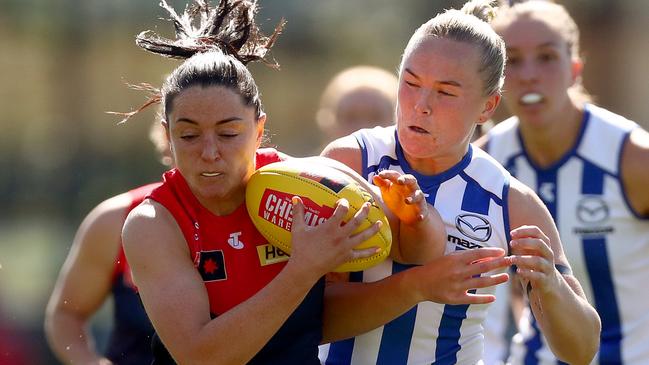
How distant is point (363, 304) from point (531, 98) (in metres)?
2.42

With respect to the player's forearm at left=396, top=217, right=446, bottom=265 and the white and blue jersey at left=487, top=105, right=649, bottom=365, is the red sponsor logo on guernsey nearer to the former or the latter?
the player's forearm at left=396, top=217, right=446, bottom=265

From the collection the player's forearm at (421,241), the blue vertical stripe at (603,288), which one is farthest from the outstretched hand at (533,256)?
the blue vertical stripe at (603,288)

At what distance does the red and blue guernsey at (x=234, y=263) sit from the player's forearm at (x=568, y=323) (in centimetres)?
77

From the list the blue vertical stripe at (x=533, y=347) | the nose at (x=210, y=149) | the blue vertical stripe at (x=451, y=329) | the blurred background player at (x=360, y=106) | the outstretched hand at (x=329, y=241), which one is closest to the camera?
the outstretched hand at (x=329, y=241)

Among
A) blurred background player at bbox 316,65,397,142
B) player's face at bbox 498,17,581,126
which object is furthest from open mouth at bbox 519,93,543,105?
blurred background player at bbox 316,65,397,142

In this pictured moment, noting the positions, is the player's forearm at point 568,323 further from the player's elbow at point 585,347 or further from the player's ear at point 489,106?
the player's ear at point 489,106

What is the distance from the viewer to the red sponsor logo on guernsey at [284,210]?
12.5 feet

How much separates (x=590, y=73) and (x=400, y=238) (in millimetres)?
13422

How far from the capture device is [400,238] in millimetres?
3996

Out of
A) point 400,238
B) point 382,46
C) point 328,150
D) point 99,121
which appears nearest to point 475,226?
point 400,238

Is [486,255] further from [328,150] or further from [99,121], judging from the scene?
[99,121]

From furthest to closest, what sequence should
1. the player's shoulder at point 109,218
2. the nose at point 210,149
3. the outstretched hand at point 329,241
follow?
the player's shoulder at point 109,218, the nose at point 210,149, the outstretched hand at point 329,241

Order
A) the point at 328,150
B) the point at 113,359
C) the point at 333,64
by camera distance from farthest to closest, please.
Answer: the point at 333,64
the point at 113,359
the point at 328,150

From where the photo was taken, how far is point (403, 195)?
3.71 m
